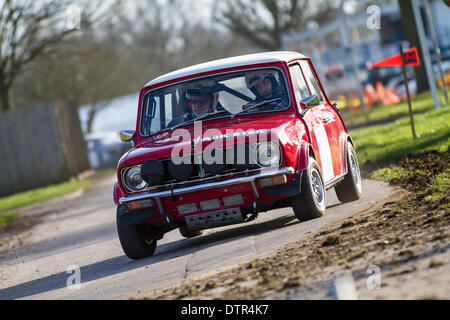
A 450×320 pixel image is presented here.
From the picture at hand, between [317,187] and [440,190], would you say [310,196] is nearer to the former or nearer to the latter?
[317,187]

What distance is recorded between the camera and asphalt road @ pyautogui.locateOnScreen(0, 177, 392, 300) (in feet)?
24.0

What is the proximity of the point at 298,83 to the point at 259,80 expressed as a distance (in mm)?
551

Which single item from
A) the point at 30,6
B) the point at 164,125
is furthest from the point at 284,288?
the point at 30,6

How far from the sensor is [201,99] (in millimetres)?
9273

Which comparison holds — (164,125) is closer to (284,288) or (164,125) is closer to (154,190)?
(154,190)

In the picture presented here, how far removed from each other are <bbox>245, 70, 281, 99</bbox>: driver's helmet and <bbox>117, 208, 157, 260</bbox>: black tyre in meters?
1.88

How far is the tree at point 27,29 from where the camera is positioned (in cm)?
2864

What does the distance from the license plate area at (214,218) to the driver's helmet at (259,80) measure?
1528mm

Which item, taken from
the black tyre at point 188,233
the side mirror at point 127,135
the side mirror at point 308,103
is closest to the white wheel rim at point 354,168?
the side mirror at point 308,103

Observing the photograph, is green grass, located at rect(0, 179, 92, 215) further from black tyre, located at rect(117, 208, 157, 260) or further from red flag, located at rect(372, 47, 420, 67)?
black tyre, located at rect(117, 208, 157, 260)

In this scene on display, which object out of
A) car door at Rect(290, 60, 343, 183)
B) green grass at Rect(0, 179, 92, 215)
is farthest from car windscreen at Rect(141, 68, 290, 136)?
green grass at Rect(0, 179, 92, 215)

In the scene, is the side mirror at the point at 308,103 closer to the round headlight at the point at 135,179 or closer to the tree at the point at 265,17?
the round headlight at the point at 135,179

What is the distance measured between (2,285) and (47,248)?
10.7 feet

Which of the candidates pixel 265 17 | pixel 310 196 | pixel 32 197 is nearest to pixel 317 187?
pixel 310 196
